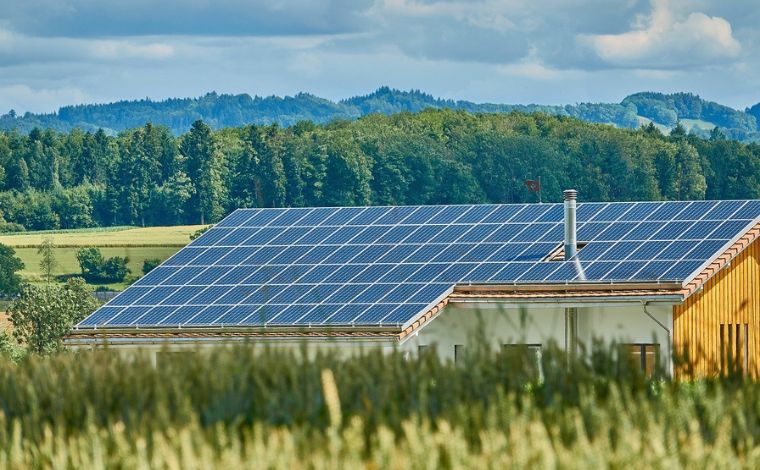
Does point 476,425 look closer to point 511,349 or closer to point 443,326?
point 511,349

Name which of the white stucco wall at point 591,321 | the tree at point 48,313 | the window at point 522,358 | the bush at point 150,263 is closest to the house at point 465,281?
the white stucco wall at point 591,321

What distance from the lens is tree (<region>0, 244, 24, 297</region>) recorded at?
522 feet

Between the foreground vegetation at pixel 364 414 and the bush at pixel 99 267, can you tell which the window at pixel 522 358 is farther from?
the bush at pixel 99 267

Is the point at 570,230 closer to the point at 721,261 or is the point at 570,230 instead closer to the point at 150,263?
the point at 721,261

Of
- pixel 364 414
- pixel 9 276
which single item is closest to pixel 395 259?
pixel 364 414

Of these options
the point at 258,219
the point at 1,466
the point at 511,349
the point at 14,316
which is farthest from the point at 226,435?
the point at 14,316

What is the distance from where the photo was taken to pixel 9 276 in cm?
16000

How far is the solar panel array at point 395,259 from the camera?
39.3 meters

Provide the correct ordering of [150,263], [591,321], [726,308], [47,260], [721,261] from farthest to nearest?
[150,263] → [47,260] → [726,308] → [721,261] → [591,321]

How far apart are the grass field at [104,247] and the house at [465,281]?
123616 mm

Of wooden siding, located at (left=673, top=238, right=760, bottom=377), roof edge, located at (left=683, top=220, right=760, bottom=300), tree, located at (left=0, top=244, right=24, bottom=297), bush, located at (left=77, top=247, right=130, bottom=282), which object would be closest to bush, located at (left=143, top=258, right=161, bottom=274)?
bush, located at (left=77, top=247, right=130, bottom=282)

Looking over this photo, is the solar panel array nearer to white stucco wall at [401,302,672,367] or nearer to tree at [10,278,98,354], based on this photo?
white stucco wall at [401,302,672,367]

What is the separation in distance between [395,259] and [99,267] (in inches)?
5323

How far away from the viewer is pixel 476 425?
13.3 metres
